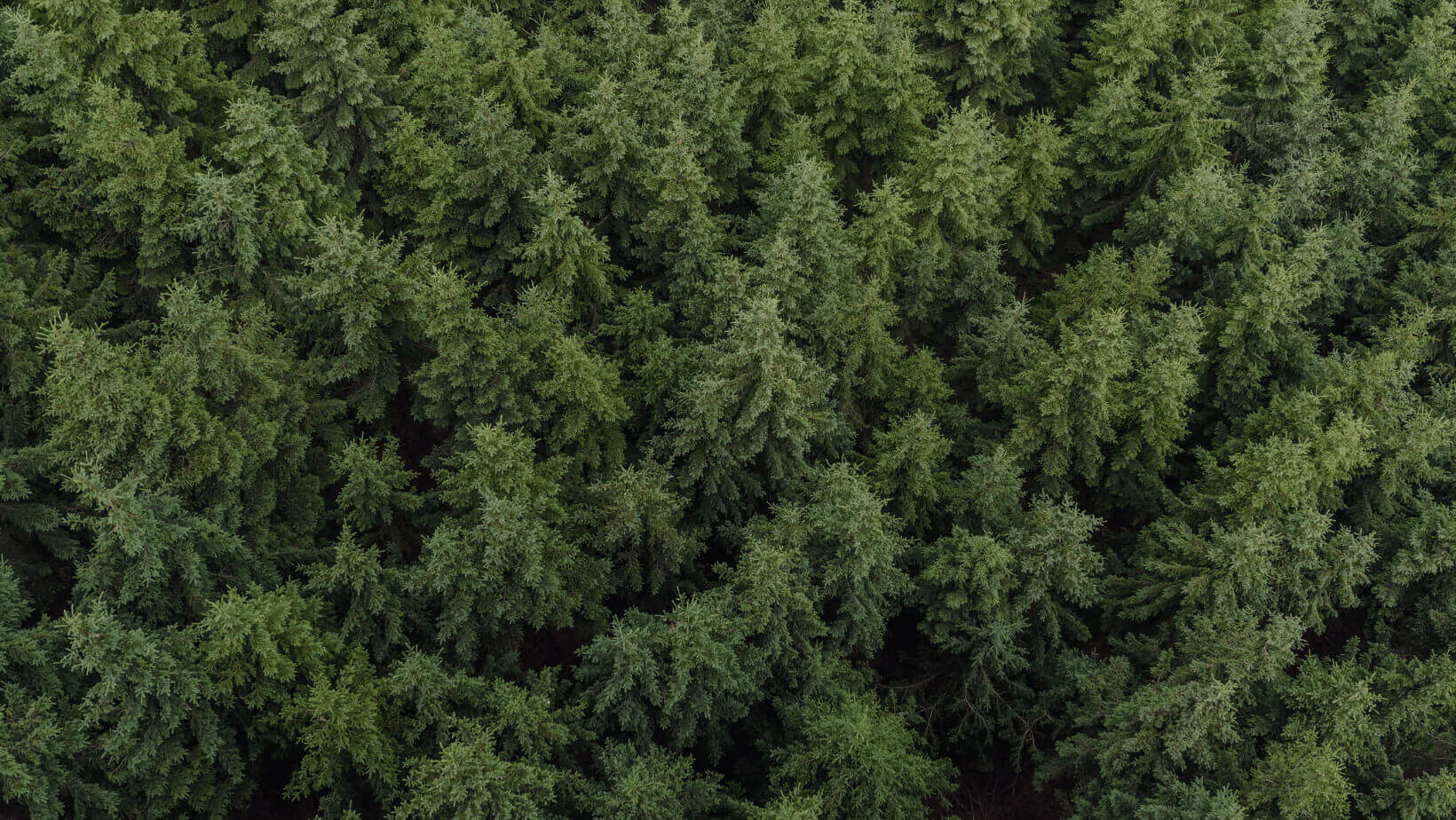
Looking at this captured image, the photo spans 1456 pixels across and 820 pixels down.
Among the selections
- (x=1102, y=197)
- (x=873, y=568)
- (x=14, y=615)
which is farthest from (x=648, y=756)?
(x=1102, y=197)

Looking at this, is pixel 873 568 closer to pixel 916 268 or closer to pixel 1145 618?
pixel 1145 618

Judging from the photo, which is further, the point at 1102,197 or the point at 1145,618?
the point at 1102,197

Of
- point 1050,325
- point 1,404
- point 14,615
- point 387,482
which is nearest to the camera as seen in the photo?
Result: point 14,615

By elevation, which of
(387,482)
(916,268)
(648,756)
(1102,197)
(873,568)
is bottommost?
(648,756)

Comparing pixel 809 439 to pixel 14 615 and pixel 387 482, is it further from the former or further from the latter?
pixel 14 615

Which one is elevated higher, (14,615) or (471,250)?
(471,250)

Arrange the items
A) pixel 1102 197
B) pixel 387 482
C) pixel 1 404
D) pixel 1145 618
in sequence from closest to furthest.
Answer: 1. pixel 1 404
2. pixel 387 482
3. pixel 1145 618
4. pixel 1102 197
